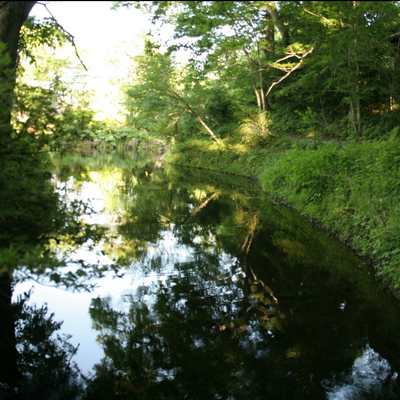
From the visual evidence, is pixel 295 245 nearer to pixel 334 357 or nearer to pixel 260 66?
pixel 334 357

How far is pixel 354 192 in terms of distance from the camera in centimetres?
686

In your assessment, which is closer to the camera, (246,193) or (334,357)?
(334,357)

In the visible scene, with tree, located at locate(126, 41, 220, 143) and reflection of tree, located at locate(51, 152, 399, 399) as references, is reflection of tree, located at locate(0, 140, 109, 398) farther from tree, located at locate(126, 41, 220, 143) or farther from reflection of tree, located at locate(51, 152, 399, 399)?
tree, located at locate(126, 41, 220, 143)

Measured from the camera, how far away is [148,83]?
67.5ft

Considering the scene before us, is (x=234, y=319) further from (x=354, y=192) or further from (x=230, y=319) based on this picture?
(x=354, y=192)

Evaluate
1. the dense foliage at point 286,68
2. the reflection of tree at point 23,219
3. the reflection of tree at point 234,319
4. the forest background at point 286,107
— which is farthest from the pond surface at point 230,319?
the dense foliage at point 286,68

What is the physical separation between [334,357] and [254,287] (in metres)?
1.49

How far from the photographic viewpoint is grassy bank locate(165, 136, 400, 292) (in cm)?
519

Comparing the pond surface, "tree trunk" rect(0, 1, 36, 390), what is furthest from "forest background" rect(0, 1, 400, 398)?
the pond surface

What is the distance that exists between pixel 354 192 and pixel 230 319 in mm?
4134

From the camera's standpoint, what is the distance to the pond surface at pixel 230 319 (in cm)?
283

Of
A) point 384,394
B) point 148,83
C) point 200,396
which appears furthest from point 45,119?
point 148,83

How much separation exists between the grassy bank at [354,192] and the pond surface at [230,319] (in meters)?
0.35

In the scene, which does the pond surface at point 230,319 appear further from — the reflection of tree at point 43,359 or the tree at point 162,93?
the tree at point 162,93
